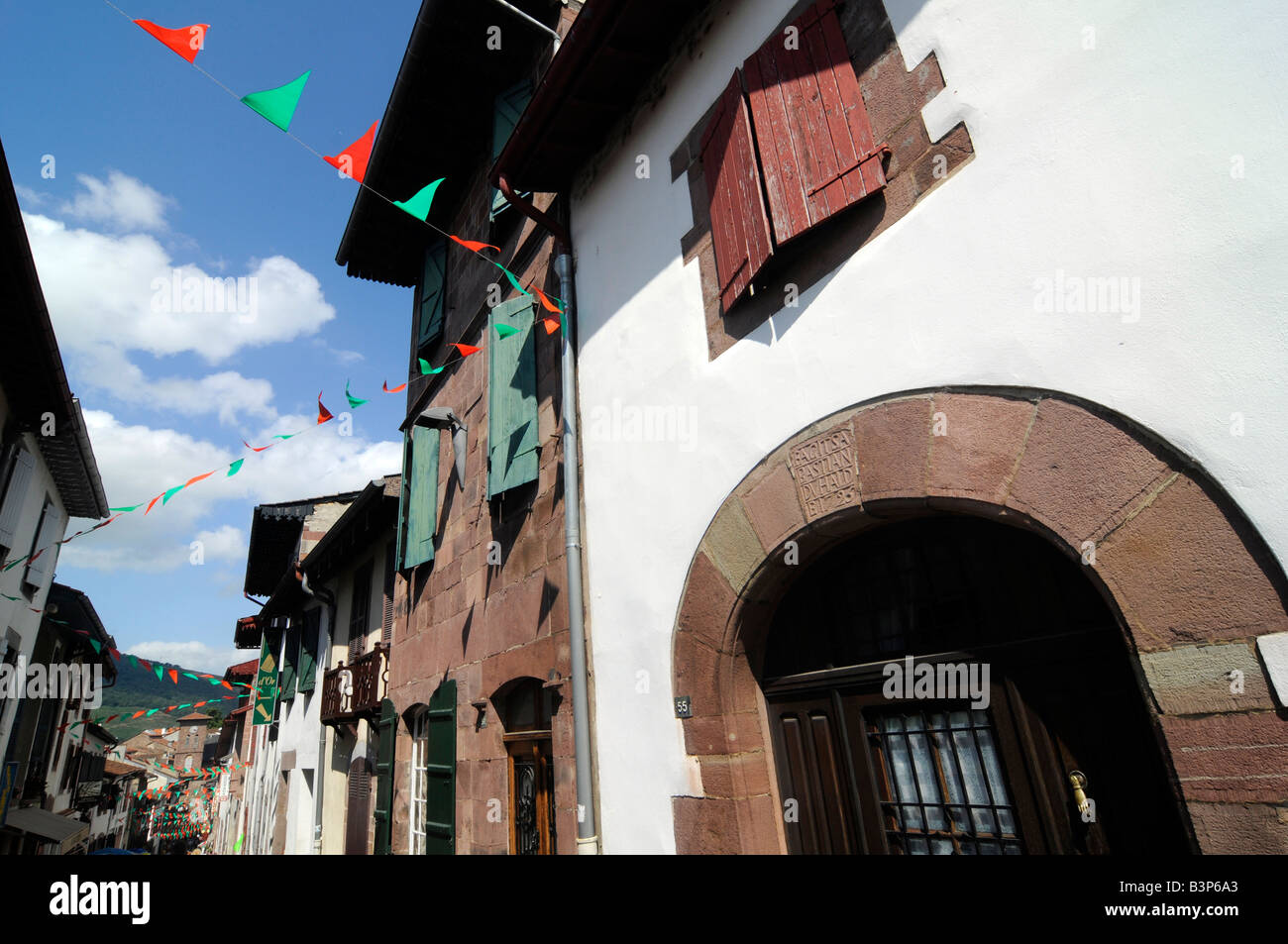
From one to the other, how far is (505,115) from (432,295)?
2.50 meters

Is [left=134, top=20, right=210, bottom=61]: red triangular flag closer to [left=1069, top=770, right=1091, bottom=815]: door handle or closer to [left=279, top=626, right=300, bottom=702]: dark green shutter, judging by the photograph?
[left=1069, top=770, right=1091, bottom=815]: door handle

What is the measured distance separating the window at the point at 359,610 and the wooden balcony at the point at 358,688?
44cm

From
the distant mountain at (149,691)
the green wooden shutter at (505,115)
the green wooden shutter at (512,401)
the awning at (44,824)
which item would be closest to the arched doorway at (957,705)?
the green wooden shutter at (512,401)

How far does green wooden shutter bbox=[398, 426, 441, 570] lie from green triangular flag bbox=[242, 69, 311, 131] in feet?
13.1

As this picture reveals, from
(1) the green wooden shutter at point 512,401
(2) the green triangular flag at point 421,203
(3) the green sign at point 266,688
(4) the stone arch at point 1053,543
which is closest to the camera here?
(4) the stone arch at point 1053,543

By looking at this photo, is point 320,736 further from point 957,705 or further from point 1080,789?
point 1080,789

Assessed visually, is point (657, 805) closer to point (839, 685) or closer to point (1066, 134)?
point (839, 685)

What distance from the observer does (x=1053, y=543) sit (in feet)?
7.43

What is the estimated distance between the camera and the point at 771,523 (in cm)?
318

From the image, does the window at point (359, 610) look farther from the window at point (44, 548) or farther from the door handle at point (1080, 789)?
the door handle at point (1080, 789)

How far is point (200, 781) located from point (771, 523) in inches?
2187

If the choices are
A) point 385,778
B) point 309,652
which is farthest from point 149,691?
point 385,778

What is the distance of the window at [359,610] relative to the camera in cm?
1070
